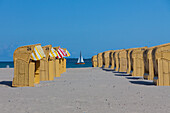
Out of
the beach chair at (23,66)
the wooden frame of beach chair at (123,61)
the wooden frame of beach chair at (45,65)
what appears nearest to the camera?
the beach chair at (23,66)

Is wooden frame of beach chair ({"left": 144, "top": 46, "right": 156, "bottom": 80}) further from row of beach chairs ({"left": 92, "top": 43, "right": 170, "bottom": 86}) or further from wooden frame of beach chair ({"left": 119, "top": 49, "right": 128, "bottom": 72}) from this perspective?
wooden frame of beach chair ({"left": 119, "top": 49, "right": 128, "bottom": 72})

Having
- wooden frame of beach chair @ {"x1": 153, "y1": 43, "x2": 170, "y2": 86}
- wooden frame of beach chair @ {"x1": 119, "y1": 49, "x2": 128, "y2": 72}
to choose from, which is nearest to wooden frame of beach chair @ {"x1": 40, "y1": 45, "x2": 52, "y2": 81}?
wooden frame of beach chair @ {"x1": 153, "y1": 43, "x2": 170, "y2": 86}

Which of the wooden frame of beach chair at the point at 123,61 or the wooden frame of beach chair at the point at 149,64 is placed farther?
the wooden frame of beach chair at the point at 123,61

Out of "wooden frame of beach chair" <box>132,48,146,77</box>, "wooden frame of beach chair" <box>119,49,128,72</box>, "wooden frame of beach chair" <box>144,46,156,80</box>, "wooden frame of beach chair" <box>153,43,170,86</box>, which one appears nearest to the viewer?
"wooden frame of beach chair" <box>153,43,170,86</box>

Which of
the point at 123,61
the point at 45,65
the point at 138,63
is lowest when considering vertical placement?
the point at 45,65

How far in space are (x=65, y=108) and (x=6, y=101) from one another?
2.43 meters

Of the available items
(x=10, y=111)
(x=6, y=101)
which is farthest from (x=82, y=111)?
(x=6, y=101)

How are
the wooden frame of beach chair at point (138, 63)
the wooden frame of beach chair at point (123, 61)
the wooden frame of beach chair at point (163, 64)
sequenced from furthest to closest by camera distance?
the wooden frame of beach chair at point (123, 61)
the wooden frame of beach chair at point (138, 63)
the wooden frame of beach chair at point (163, 64)

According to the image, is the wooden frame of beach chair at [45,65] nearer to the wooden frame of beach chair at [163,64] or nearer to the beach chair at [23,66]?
the beach chair at [23,66]

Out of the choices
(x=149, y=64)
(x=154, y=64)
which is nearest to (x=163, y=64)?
(x=154, y=64)

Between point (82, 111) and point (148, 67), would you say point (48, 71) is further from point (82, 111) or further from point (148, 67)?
point (82, 111)

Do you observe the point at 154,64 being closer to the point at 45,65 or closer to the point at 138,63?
the point at 138,63

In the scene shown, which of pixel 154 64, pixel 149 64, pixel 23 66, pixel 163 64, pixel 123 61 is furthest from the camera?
pixel 123 61

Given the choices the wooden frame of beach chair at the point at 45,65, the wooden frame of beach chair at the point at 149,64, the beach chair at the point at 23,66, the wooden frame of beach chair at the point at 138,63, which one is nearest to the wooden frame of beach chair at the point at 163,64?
the wooden frame of beach chair at the point at 149,64
